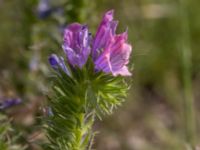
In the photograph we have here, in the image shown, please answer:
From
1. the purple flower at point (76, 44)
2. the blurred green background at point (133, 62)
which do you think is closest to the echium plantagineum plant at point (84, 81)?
the purple flower at point (76, 44)

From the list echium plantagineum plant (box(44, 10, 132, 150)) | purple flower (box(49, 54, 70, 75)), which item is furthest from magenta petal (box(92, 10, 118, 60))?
purple flower (box(49, 54, 70, 75))

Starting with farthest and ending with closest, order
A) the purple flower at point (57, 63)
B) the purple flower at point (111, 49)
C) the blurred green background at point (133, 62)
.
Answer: the blurred green background at point (133, 62) < the purple flower at point (57, 63) < the purple flower at point (111, 49)

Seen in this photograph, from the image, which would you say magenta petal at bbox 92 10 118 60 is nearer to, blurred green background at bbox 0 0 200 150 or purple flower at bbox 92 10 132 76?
purple flower at bbox 92 10 132 76

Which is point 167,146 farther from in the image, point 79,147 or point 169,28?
point 79,147

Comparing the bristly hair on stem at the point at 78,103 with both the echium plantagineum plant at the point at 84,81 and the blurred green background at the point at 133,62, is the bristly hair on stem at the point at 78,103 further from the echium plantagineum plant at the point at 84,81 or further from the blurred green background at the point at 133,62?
the blurred green background at the point at 133,62

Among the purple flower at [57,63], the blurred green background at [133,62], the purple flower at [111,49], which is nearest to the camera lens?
the purple flower at [111,49]

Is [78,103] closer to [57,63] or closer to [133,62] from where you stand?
[57,63]

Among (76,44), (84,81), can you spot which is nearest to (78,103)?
(84,81)
